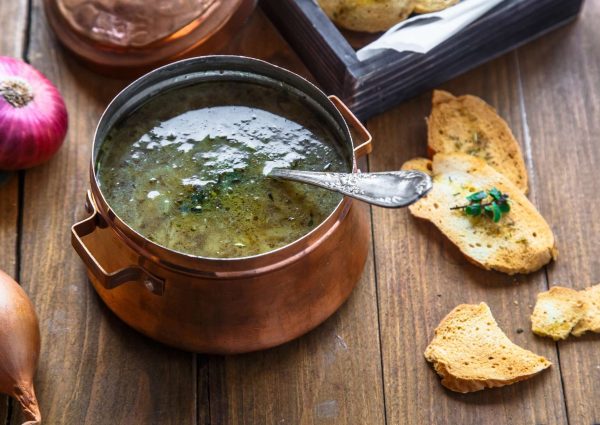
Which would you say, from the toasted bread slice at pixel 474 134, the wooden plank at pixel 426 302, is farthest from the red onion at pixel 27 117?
the toasted bread slice at pixel 474 134

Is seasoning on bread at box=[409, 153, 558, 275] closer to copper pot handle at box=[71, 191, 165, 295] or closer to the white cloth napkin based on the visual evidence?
the white cloth napkin

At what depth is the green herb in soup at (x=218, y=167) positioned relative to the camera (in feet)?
5.05

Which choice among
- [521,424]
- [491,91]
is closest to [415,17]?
[491,91]

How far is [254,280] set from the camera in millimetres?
1480

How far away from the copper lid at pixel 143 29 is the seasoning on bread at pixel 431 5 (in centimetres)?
34

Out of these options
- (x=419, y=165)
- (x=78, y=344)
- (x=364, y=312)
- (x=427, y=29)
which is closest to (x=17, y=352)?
(x=78, y=344)

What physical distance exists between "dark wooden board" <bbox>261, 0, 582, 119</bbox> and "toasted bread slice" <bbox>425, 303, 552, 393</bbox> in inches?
18.4

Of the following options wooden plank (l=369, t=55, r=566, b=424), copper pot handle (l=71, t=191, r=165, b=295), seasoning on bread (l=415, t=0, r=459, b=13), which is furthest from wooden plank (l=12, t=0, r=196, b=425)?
seasoning on bread (l=415, t=0, r=459, b=13)

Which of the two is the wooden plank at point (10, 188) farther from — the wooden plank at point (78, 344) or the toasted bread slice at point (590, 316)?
the toasted bread slice at point (590, 316)

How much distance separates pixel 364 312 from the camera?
5.66 feet

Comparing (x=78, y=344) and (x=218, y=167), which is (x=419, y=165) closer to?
(x=218, y=167)

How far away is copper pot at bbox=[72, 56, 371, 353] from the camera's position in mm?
1476

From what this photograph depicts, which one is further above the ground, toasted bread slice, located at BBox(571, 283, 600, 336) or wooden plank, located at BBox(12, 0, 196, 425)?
wooden plank, located at BBox(12, 0, 196, 425)

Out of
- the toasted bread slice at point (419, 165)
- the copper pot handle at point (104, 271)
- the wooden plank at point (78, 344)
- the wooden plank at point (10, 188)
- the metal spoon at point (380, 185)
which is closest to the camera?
the metal spoon at point (380, 185)
